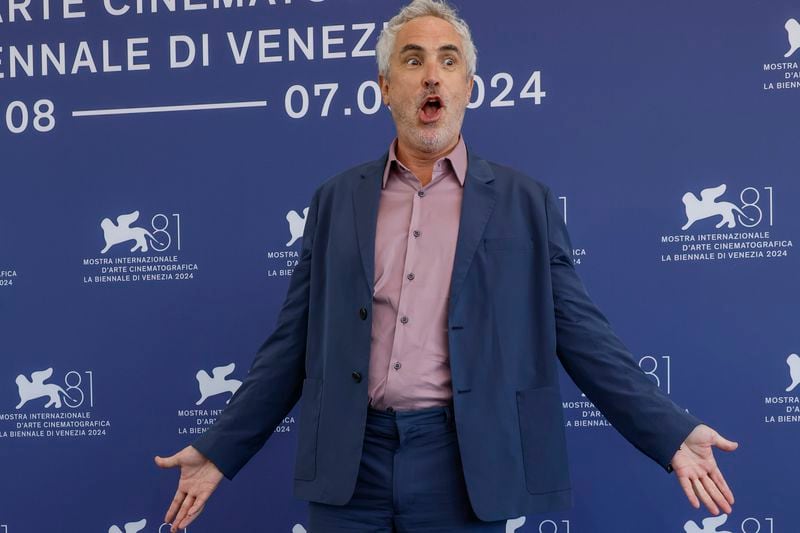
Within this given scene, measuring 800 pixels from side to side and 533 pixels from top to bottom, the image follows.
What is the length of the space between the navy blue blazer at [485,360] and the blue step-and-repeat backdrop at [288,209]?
92cm

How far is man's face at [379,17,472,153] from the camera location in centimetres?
209

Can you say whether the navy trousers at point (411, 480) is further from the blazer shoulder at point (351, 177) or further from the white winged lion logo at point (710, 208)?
the white winged lion logo at point (710, 208)

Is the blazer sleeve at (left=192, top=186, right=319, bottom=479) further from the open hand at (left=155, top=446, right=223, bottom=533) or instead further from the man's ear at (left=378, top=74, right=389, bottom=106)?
the man's ear at (left=378, top=74, right=389, bottom=106)

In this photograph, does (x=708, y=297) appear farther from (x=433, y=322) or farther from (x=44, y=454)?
(x=44, y=454)

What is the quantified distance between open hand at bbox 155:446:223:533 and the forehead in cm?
108

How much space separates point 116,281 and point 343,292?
1453 millimetres

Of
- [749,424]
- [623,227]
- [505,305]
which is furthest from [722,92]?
[505,305]

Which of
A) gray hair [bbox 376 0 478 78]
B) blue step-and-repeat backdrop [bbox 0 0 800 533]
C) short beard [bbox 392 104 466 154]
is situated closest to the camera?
short beard [bbox 392 104 466 154]

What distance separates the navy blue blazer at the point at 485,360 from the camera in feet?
6.23

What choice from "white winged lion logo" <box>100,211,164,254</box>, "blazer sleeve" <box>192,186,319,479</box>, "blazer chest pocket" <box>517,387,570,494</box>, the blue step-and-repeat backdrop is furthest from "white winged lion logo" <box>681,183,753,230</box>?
"white winged lion logo" <box>100,211,164,254</box>

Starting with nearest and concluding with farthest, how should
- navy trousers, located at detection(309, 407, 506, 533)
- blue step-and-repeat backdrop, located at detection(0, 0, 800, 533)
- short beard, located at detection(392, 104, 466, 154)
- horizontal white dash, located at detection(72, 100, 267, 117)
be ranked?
1. navy trousers, located at detection(309, 407, 506, 533)
2. short beard, located at detection(392, 104, 466, 154)
3. blue step-and-repeat backdrop, located at detection(0, 0, 800, 533)
4. horizontal white dash, located at detection(72, 100, 267, 117)

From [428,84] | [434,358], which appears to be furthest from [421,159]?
[434,358]

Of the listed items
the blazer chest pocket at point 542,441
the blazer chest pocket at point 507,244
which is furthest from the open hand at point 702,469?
the blazer chest pocket at point 507,244

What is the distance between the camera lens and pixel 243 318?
3.09 metres
